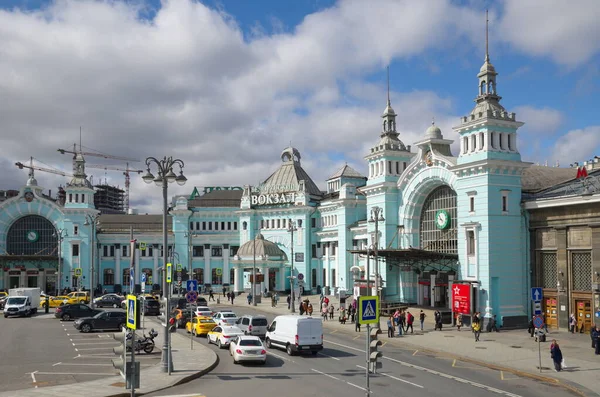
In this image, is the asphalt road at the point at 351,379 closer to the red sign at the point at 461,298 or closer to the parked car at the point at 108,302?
the red sign at the point at 461,298

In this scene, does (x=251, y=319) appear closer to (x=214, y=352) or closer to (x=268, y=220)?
(x=214, y=352)

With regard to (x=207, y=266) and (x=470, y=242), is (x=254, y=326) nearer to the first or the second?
(x=470, y=242)

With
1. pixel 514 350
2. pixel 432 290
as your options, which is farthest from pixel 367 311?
pixel 432 290

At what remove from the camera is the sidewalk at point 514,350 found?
2866cm

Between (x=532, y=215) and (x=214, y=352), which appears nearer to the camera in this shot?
(x=214, y=352)

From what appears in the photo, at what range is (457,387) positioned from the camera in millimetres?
25438

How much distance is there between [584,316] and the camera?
43.4 m

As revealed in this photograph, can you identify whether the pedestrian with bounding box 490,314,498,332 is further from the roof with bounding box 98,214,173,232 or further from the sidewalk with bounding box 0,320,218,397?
the roof with bounding box 98,214,173,232

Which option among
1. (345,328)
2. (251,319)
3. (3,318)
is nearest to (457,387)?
(251,319)

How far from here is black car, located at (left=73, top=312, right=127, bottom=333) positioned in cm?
4431

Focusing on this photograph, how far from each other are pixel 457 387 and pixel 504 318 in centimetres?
2385

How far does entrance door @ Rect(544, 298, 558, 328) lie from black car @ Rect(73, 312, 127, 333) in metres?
31.8

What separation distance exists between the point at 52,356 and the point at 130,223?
246ft

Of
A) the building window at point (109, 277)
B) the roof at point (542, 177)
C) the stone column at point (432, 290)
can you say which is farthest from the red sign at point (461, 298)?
the building window at point (109, 277)
